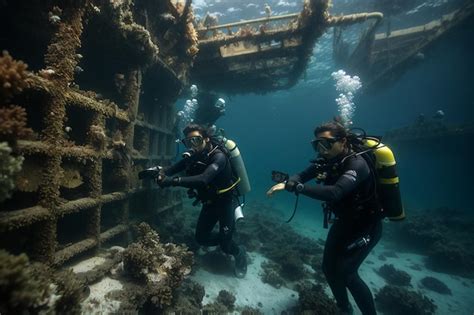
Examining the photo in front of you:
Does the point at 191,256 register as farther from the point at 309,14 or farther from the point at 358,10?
the point at 358,10

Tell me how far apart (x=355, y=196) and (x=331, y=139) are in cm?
110

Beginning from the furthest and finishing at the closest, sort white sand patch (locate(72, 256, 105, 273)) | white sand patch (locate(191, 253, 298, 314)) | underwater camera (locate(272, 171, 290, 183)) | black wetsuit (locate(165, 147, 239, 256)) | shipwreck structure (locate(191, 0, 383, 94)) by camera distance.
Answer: shipwreck structure (locate(191, 0, 383, 94)), white sand patch (locate(191, 253, 298, 314)), black wetsuit (locate(165, 147, 239, 256)), white sand patch (locate(72, 256, 105, 273)), underwater camera (locate(272, 171, 290, 183))

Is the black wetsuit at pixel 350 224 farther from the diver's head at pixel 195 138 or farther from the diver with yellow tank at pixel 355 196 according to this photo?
the diver's head at pixel 195 138

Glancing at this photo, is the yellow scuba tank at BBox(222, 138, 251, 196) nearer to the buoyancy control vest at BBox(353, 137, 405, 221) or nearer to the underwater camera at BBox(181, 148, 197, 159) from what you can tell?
the underwater camera at BBox(181, 148, 197, 159)

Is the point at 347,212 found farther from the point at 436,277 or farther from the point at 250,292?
the point at 436,277

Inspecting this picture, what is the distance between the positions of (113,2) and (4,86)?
312cm

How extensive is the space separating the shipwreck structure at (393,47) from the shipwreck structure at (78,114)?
11780 millimetres

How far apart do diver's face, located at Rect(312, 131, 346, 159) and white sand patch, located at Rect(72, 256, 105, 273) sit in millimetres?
4805

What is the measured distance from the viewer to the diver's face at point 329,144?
5055 mm

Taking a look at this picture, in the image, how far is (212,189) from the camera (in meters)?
6.45

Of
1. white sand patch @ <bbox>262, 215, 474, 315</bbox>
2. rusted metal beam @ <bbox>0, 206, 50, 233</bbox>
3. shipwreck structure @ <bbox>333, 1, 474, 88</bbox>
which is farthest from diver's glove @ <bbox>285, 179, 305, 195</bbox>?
shipwreck structure @ <bbox>333, 1, 474, 88</bbox>

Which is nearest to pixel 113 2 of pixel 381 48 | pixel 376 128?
pixel 381 48

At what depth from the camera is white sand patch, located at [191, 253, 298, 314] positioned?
683 cm

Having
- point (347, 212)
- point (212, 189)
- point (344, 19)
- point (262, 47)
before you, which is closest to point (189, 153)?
point (212, 189)
